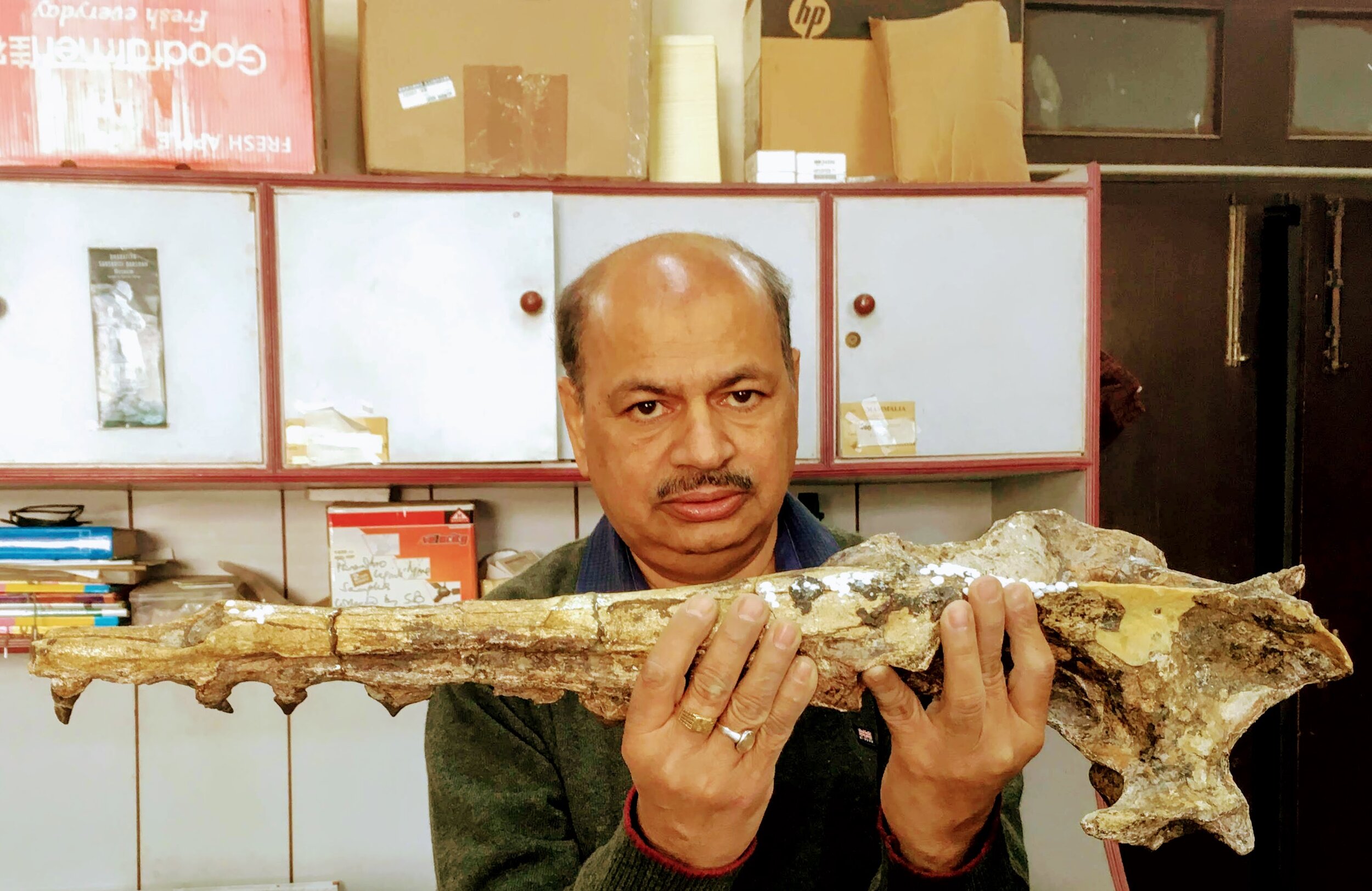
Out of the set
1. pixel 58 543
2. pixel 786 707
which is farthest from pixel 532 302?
pixel 58 543

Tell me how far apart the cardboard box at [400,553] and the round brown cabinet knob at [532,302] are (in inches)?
20.5

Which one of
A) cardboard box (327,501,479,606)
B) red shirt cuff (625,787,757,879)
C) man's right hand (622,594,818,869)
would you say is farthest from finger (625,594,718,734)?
cardboard box (327,501,479,606)

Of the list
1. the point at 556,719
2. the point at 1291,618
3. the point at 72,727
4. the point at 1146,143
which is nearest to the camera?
the point at 1291,618

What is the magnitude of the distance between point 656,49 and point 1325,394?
6.94ft

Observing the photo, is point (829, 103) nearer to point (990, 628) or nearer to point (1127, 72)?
point (1127, 72)

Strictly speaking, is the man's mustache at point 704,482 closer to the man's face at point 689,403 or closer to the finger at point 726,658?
the man's face at point 689,403

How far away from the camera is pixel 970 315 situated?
1.67 metres

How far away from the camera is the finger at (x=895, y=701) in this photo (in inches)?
31.0

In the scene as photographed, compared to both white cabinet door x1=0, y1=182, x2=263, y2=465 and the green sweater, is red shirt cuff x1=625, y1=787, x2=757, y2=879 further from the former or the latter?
white cabinet door x1=0, y1=182, x2=263, y2=465

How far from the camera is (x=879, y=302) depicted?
5.41ft

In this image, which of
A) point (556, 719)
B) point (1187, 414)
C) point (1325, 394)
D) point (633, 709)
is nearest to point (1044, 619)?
point (633, 709)

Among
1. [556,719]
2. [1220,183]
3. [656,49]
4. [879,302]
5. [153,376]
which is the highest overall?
[656,49]

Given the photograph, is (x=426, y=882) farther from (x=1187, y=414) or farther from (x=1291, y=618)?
(x=1187, y=414)

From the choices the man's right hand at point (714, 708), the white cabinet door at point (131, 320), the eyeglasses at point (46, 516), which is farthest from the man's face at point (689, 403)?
the eyeglasses at point (46, 516)
